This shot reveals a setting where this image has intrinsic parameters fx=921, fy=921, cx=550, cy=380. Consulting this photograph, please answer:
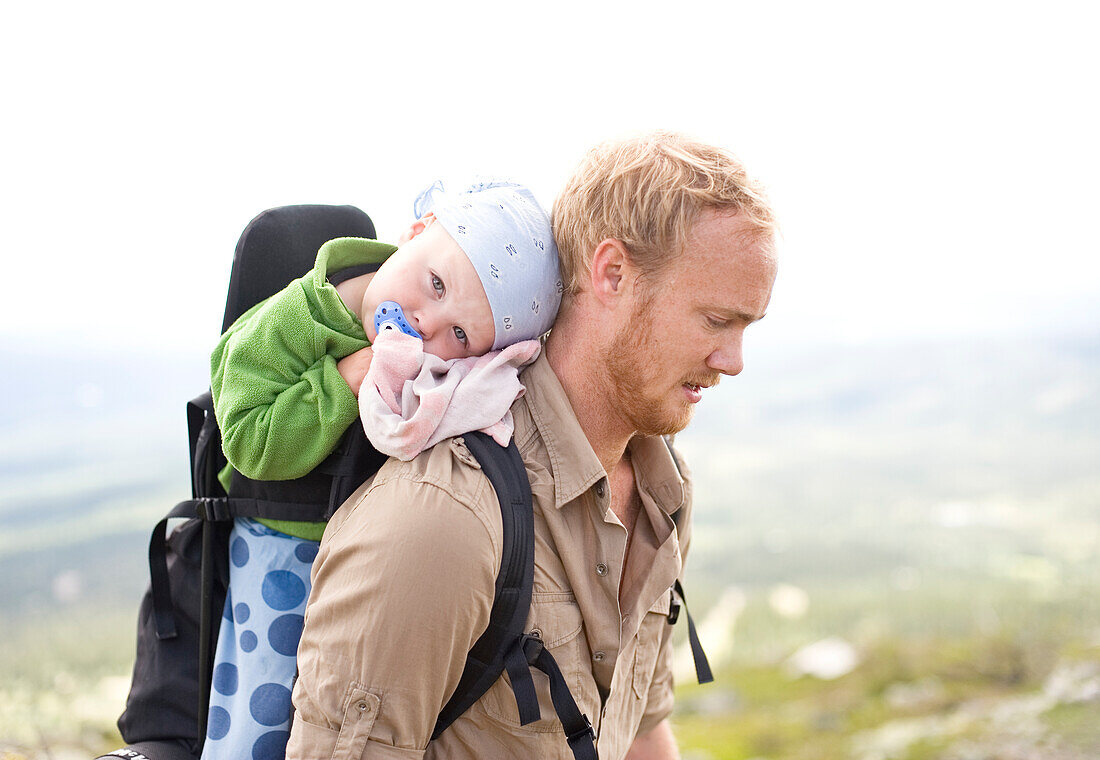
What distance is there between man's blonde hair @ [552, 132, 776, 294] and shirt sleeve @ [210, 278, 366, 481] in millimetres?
566

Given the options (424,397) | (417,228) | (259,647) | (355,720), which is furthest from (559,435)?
(259,647)

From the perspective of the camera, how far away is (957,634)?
21.5ft

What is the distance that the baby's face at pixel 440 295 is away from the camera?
177 centimetres

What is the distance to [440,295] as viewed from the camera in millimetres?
1787

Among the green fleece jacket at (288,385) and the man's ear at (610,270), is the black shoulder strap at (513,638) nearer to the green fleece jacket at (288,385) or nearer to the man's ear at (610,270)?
the green fleece jacket at (288,385)

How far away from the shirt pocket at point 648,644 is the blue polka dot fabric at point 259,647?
80 centimetres

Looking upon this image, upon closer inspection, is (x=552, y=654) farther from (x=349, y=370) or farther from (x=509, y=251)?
(x=509, y=251)

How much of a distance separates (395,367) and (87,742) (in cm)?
346

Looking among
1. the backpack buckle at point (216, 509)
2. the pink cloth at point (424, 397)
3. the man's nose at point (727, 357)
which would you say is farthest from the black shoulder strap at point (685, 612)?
the backpack buckle at point (216, 509)

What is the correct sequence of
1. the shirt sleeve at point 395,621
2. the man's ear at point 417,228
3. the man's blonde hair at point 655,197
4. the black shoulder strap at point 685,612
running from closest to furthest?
the shirt sleeve at point 395,621 → the man's blonde hair at point 655,197 → the man's ear at point 417,228 → the black shoulder strap at point 685,612

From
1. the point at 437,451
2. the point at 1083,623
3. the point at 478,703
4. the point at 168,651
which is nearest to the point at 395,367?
the point at 437,451

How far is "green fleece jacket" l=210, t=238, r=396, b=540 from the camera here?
5.63ft

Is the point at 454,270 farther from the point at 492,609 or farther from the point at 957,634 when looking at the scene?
the point at 957,634

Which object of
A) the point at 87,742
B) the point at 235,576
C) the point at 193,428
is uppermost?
the point at 193,428
